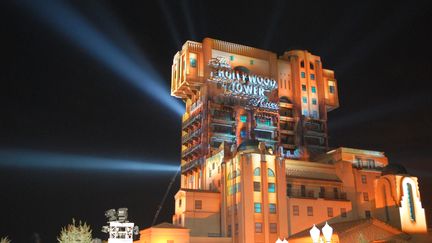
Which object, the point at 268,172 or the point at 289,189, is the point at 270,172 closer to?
the point at 268,172

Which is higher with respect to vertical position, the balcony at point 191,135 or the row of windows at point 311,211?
the balcony at point 191,135

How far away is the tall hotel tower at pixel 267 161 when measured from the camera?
67438 millimetres

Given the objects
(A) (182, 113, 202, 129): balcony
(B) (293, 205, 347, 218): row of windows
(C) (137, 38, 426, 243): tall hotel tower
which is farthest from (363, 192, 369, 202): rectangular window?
(A) (182, 113, 202, 129): balcony

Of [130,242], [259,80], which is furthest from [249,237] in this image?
[259,80]

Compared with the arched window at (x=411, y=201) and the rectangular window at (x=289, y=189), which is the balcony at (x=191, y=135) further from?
the arched window at (x=411, y=201)

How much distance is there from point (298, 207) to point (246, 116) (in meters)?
27.6

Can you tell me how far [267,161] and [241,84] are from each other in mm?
28379

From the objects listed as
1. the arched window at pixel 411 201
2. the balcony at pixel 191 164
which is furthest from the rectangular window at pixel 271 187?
the balcony at pixel 191 164

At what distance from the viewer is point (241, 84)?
94938 mm

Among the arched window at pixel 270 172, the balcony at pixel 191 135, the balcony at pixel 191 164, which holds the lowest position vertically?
the arched window at pixel 270 172

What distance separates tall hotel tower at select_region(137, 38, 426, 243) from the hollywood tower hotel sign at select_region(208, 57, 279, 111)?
0.66 ft

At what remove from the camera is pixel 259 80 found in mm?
96625

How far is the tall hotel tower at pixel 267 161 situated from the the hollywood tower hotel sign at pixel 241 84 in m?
0.20

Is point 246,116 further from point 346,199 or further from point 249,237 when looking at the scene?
point 249,237
